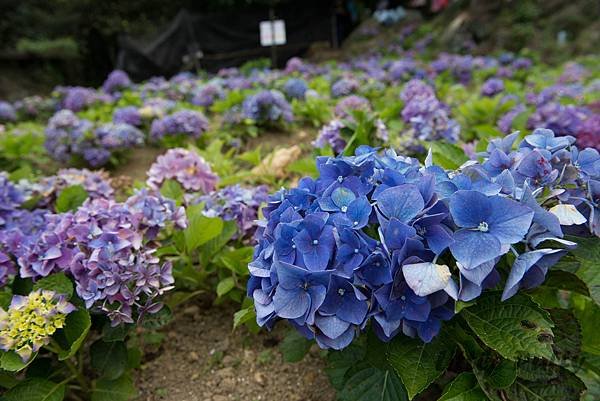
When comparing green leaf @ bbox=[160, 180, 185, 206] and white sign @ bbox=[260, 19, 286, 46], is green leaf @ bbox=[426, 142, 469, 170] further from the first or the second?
white sign @ bbox=[260, 19, 286, 46]

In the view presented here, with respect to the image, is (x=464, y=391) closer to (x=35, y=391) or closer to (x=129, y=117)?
(x=35, y=391)

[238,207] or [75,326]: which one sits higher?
[238,207]

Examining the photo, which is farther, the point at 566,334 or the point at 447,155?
the point at 447,155

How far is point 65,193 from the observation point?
6.13 ft

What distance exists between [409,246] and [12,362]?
1008 mm

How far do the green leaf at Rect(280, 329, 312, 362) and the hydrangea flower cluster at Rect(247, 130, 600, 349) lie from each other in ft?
1.36

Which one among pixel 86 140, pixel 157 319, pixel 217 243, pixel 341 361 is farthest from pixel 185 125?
pixel 341 361

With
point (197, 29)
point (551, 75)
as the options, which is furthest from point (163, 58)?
point (551, 75)

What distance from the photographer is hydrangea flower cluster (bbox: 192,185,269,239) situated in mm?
1818

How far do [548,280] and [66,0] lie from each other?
1733 cm

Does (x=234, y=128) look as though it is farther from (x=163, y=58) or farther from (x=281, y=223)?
(x=163, y=58)

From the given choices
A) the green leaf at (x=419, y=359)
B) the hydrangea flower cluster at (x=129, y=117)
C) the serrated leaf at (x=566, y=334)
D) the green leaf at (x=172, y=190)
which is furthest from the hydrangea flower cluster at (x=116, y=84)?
the serrated leaf at (x=566, y=334)

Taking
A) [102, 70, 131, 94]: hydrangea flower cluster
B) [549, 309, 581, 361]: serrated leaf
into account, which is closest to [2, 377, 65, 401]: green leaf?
[549, 309, 581, 361]: serrated leaf

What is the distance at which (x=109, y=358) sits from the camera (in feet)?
4.85
